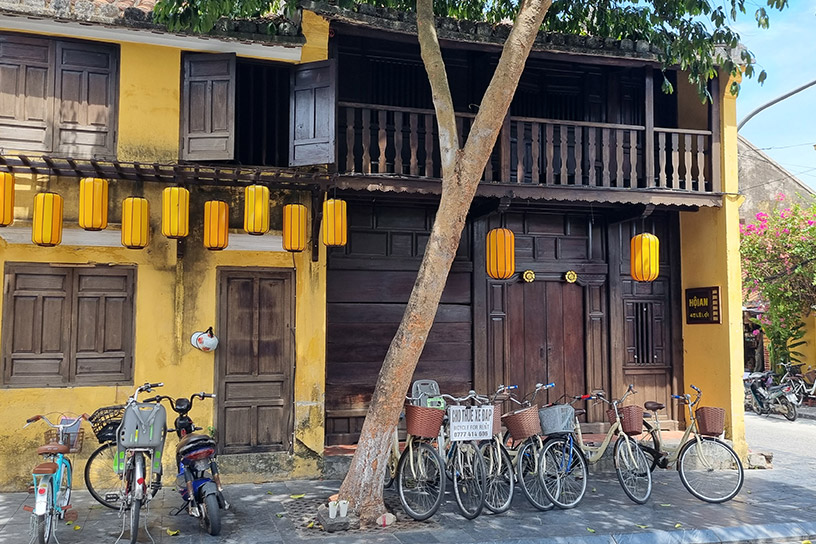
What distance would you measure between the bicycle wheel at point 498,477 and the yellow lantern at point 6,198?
582 centimetres

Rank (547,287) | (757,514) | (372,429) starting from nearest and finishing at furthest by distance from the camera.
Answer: (372,429)
(757,514)
(547,287)

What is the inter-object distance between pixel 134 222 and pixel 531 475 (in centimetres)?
544

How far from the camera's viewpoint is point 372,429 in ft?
22.6

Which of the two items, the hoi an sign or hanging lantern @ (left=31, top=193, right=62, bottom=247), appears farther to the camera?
the hoi an sign

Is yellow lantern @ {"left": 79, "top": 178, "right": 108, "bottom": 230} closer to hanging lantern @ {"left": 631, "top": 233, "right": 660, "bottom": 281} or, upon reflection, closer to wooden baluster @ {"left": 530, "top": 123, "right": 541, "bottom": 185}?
wooden baluster @ {"left": 530, "top": 123, "right": 541, "bottom": 185}

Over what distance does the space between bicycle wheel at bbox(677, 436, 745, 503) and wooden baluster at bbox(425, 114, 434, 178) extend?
4.65 metres

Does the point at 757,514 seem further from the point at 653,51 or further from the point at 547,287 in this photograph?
the point at 653,51

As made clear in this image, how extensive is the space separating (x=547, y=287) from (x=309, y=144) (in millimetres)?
4548

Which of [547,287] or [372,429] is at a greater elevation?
[547,287]

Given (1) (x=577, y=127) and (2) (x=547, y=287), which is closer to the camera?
(1) (x=577, y=127)

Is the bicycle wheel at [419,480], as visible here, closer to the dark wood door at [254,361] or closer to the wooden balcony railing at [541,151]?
the dark wood door at [254,361]

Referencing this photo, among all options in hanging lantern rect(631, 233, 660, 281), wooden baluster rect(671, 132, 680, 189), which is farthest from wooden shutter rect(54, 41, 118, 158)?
wooden baluster rect(671, 132, 680, 189)

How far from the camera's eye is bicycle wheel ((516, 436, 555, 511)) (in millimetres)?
7438

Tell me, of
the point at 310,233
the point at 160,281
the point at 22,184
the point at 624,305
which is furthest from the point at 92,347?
the point at 624,305
